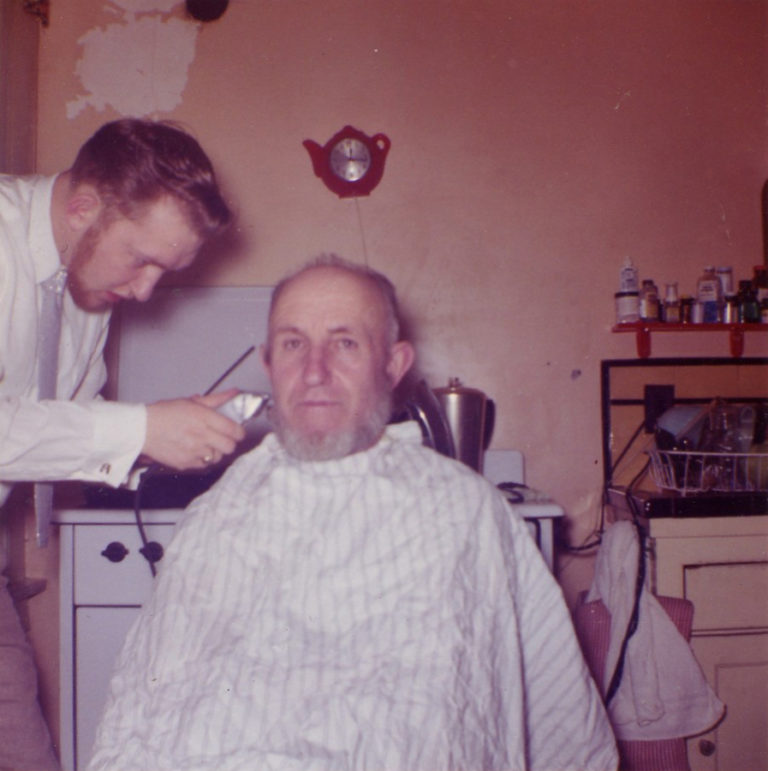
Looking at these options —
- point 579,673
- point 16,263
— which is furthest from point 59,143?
point 579,673

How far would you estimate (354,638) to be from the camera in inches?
40.6

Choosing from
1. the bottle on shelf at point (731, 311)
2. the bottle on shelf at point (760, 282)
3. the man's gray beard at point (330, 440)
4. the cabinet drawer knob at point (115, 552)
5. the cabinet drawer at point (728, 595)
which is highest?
the bottle on shelf at point (760, 282)

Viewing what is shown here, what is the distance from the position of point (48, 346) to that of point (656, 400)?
1.76m

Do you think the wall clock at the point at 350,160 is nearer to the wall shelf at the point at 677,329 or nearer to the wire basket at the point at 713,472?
the wall shelf at the point at 677,329

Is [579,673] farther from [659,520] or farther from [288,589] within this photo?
[659,520]

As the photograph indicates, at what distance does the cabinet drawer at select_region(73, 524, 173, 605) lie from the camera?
5.21ft

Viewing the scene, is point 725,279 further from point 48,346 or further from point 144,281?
point 48,346

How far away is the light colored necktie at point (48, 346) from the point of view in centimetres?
142

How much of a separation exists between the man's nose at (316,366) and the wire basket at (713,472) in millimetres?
1081

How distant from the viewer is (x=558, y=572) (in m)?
2.21

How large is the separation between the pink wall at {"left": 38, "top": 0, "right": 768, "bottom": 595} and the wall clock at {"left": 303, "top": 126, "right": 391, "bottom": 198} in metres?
0.03

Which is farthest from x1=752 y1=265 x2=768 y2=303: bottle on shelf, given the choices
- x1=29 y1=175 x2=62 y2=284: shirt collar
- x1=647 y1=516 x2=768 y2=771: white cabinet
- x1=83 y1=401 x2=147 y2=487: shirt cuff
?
x1=29 y1=175 x2=62 y2=284: shirt collar

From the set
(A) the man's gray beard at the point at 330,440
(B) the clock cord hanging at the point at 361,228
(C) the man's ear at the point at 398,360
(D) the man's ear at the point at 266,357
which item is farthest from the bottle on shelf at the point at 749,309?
(D) the man's ear at the point at 266,357

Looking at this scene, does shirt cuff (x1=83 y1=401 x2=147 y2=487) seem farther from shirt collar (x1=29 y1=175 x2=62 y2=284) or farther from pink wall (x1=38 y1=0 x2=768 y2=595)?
pink wall (x1=38 y1=0 x2=768 y2=595)
